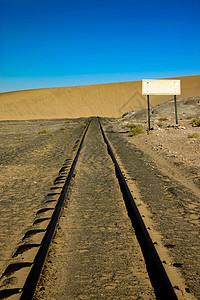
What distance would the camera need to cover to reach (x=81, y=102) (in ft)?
264

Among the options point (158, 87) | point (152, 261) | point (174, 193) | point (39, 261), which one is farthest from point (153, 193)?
point (158, 87)

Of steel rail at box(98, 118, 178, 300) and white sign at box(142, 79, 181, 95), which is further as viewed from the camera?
white sign at box(142, 79, 181, 95)

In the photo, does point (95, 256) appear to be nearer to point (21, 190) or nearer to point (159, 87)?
point (21, 190)

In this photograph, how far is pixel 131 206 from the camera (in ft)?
15.9

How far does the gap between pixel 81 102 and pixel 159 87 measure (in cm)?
6318

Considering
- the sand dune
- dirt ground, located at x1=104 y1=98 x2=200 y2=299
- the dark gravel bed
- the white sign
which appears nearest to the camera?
dirt ground, located at x1=104 y1=98 x2=200 y2=299

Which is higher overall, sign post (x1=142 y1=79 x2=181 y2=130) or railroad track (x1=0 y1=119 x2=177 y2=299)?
sign post (x1=142 y1=79 x2=181 y2=130)

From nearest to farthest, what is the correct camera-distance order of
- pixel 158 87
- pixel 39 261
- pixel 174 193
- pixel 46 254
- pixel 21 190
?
pixel 39 261
pixel 46 254
pixel 174 193
pixel 21 190
pixel 158 87

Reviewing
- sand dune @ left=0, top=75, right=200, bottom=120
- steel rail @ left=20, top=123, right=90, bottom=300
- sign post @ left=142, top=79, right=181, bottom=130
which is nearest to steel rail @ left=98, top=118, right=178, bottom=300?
steel rail @ left=20, top=123, right=90, bottom=300

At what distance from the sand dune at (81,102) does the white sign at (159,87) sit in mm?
42333

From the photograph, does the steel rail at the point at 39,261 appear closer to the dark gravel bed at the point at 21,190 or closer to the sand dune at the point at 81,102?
the dark gravel bed at the point at 21,190

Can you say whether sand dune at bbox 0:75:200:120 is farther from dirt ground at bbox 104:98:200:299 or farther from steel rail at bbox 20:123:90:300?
steel rail at bbox 20:123:90:300

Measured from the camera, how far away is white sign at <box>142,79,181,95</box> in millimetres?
18516

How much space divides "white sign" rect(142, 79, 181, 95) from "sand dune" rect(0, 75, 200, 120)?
1667 inches
